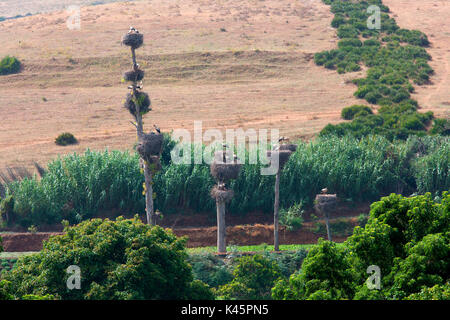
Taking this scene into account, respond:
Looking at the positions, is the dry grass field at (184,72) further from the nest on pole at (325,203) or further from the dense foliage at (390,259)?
the dense foliage at (390,259)

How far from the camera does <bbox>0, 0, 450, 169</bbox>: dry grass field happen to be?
149 feet

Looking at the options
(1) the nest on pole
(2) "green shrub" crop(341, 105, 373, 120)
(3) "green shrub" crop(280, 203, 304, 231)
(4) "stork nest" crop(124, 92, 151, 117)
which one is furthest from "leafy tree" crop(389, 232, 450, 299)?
(2) "green shrub" crop(341, 105, 373, 120)

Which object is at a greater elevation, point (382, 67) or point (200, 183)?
point (382, 67)

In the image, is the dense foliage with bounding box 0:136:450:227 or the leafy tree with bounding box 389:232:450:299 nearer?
the leafy tree with bounding box 389:232:450:299

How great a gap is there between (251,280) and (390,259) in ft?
18.4

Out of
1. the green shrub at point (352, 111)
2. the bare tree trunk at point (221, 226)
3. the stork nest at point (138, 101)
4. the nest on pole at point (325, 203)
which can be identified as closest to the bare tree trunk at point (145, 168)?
the stork nest at point (138, 101)

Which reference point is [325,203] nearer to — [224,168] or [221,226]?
[221,226]

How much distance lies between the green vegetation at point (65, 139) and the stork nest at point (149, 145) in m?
18.9

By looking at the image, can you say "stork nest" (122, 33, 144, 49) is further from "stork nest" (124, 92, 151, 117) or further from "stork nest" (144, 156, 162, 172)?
"stork nest" (144, 156, 162, 172)

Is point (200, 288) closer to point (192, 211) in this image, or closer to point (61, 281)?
point (61, 281)

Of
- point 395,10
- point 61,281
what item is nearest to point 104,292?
point 61,281

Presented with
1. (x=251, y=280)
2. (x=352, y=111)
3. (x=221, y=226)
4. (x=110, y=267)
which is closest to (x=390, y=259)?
(x=251, y=280)

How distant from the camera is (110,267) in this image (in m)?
18.8

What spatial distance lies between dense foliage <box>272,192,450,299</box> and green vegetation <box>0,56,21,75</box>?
42530 millimetres
